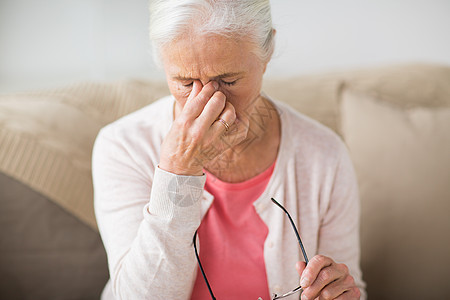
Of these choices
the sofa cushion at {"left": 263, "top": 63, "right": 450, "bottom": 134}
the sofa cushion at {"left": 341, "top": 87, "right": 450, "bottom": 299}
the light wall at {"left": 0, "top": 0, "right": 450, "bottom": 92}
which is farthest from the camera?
Result: the light wall at {"left": 0, "top": 0, "right": 450, "bottom": 92}

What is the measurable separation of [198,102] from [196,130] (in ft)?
0.18

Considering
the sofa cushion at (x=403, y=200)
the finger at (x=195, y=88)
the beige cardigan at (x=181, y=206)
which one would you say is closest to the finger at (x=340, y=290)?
the beige cardigan at (x=181, y=206)

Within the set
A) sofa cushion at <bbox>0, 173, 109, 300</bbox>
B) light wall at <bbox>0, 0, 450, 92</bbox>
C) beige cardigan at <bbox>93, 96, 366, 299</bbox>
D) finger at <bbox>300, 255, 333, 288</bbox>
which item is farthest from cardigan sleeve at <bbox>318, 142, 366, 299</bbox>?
light wall at <bbox>0, 0, 450, 92</bbox>

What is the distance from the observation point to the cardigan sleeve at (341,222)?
112 centimetres

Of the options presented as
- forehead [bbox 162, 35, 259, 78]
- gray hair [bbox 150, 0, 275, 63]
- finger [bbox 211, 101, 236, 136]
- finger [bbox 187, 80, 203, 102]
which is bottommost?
finger [bbox 211, 101, 236, 136]

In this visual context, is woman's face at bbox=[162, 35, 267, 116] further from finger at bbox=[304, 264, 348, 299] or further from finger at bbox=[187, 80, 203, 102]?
finger at bbox=[304, 264, 348, 299]

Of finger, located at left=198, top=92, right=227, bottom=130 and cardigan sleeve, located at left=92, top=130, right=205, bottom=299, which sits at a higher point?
finger, located at left=198, top=92, right=227, bottom=130

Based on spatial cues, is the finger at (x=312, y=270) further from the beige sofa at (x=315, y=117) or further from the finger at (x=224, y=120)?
the beige sofa at (x=315, y=117)

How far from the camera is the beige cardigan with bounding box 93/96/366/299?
0.89m

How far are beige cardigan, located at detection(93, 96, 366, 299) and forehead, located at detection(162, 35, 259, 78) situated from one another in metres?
0.20

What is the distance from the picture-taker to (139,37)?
2143mm

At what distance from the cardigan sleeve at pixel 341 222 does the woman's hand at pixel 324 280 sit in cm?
21

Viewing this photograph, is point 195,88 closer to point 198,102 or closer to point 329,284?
point 198,102

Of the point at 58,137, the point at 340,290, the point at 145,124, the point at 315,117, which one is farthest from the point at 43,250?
the point at 315,117
